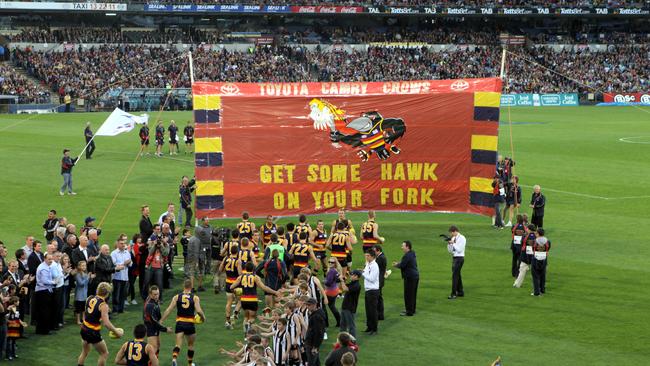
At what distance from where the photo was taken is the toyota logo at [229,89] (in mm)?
25522

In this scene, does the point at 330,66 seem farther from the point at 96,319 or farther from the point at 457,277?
the point at 96,319

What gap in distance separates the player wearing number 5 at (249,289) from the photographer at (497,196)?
10.9 meters

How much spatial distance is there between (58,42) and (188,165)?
45.0 metres

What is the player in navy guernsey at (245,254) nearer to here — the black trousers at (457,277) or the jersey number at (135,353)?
the black trousers at (457,277)

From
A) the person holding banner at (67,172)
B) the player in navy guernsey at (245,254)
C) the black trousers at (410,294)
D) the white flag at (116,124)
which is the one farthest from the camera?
the person holding banner at (67,172)

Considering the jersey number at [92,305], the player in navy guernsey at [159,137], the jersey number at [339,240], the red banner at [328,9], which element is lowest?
the jersey number at [92,305]

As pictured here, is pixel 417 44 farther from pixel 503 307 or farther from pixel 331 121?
pixel 503 307

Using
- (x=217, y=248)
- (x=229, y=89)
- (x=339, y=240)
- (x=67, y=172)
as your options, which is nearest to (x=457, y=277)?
(x=339, y=240)

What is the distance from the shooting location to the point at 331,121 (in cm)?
2586

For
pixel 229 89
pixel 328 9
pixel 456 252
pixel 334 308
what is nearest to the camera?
pixel 334 308

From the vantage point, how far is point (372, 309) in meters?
17.0

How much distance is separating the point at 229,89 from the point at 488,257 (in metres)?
8.54

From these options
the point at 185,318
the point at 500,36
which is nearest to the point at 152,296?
the point at 185,318

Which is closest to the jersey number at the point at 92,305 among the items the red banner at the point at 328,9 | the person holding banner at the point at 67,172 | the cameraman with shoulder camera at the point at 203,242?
the cameraman with shoulder camera at the point at 203,242
